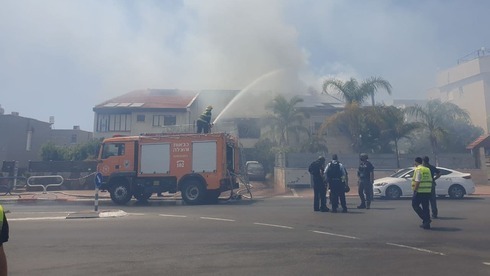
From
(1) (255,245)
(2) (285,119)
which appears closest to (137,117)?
(2) (285,119)

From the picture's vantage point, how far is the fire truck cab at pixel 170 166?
645 inches

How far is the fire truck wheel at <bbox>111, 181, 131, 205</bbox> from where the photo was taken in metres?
16.6

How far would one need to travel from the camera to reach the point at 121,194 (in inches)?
656

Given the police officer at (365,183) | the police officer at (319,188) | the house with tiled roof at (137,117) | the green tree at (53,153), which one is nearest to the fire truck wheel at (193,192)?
the police officer at (319,188)

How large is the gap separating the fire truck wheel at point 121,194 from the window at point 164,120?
26370 mm

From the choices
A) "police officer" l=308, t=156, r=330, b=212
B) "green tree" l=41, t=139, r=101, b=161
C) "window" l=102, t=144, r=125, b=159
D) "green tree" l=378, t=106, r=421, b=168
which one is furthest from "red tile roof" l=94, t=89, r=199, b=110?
"police officer" l=308, t=156, r=330, b=212

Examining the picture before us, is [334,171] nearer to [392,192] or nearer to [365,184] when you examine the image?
[365,184]

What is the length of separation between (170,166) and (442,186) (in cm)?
1140

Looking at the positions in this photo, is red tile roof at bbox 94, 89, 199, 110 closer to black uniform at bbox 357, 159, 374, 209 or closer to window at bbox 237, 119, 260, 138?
window at bbox 237, 119, 260, 138

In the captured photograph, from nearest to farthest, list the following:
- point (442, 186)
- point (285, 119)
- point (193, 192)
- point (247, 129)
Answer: point (193, 192), point (442, 186), point (285, 119), point (247, 129)

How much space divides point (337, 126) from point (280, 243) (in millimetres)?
23090

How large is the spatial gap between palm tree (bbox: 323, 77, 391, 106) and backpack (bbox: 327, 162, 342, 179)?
1739 centimetres

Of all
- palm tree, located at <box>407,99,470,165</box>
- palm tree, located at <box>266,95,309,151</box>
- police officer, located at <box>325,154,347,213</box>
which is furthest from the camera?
palm tree, located at <box>266,95,309,151</box>

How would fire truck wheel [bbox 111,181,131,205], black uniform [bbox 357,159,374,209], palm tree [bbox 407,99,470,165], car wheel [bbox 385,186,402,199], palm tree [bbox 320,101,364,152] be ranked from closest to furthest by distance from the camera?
black uniform [bbox 357,159,374,209] < fire truck wheel [bbox 111,181,131,205] < car wheel [bbox 385,186,402,199] < palm tree [bbox 320,101,364,152] < palm tree [bbox 407,99,470,165]
